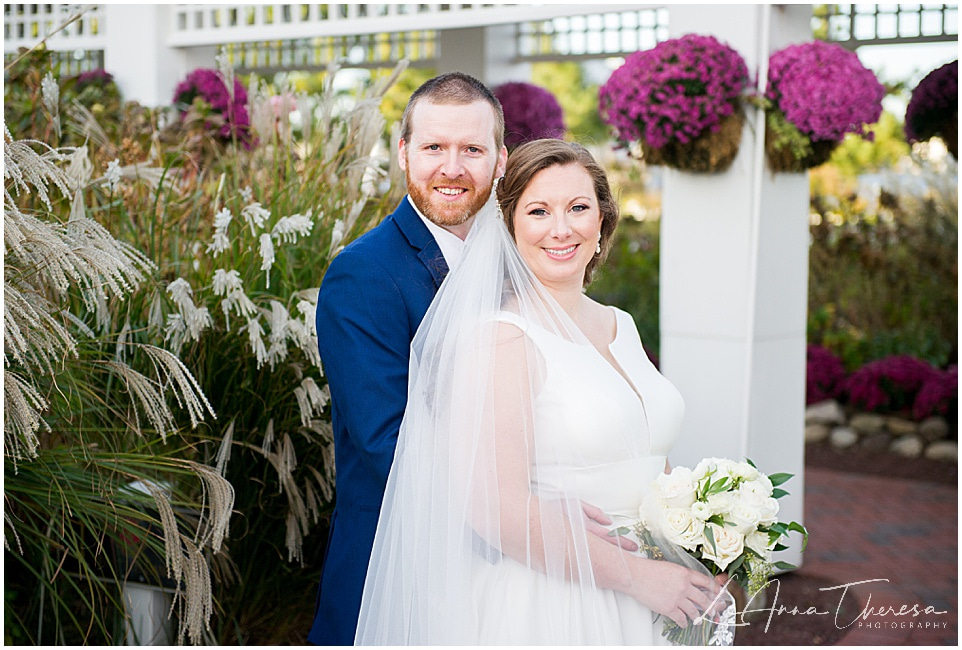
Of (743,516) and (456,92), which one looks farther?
(456,92)

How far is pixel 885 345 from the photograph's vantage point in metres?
9.30

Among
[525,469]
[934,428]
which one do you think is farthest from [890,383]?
[525,469]

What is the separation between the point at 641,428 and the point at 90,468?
1.72 metres

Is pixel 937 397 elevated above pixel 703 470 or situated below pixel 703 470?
below

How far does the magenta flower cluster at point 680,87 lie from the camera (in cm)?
438

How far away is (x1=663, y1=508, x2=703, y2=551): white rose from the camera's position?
7.75 ft

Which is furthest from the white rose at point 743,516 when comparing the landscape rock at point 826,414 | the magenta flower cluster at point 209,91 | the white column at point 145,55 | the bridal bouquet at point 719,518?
the landscape rock at point 826,414

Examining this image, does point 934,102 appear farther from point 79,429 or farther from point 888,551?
point 79,429

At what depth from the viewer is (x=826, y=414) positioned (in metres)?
8.62

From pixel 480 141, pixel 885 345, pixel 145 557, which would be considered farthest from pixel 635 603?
pixel 885 345

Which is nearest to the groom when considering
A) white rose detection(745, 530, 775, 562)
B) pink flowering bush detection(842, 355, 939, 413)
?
white rose detection(745, 530, 775, 562)

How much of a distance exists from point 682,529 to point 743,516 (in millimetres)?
156

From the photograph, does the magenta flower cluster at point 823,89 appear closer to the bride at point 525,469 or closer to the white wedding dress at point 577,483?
the bride at point 525,469

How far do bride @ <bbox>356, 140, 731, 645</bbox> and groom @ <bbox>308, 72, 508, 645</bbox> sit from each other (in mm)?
116
